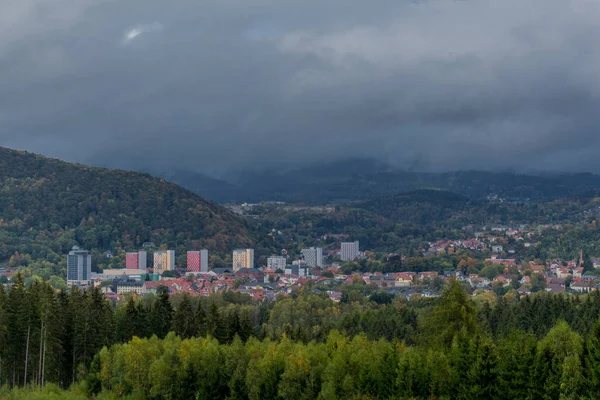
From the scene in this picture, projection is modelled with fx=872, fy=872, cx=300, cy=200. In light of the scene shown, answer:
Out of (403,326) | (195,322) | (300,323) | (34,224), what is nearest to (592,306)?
(403,326)

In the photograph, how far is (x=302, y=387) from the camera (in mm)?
43156

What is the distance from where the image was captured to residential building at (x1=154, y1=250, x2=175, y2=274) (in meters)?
185

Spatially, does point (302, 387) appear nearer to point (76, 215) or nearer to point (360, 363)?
point (360, 363)

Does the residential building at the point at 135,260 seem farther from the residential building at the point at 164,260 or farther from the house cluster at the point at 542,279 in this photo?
the house cluster at the point at 542,279

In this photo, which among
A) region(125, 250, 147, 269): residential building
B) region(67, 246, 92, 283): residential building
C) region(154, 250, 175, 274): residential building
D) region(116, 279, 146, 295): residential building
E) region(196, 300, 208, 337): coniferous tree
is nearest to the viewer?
region(196, 300, 208, 337): coniferous tree

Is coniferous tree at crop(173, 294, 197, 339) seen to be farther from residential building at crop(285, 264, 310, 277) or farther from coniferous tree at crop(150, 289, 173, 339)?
residential building at crop(285, 264, 310, 277)

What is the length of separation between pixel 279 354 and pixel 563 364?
14642mm

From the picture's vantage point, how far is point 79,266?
16250 centimetres

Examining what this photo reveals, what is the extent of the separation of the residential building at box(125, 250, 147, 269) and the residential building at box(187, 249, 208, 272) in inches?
386

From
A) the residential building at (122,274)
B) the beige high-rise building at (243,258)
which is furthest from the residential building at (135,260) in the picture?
the beige high-rise building at (243,258)

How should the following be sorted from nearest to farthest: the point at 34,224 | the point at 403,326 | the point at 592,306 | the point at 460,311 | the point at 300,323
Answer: the point at 460,311, the point at 592,306, the point at 403,326, the point at 300,323, the point at 34,224

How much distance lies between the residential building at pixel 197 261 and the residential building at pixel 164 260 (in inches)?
152

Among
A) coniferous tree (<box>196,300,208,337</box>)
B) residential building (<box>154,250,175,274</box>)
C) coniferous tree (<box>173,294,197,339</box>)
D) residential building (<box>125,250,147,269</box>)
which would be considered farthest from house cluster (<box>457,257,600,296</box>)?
coniferous tree (<box>196,300,208,337</box>)

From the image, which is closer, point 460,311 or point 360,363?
point 360,363
